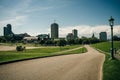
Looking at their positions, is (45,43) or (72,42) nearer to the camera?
(45,43)

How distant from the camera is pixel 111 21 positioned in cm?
2034

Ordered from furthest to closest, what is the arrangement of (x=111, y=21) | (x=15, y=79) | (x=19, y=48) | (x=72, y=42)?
(x=72, y=42) → (x=19, y=48) → (x=111, y=21) → (x=15, y=79)

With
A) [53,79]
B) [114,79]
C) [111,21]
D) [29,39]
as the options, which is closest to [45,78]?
[53,79]

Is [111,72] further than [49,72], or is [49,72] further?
[49,72]

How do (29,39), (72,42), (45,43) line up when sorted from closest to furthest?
(45,43) < (72,42) < (29,39)

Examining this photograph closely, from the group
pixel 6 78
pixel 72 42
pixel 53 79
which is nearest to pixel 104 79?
pixel 53 79

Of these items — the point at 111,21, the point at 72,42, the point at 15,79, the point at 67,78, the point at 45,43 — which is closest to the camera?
the point at 15,79

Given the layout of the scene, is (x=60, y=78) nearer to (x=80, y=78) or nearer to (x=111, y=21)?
(x=80, y=78)

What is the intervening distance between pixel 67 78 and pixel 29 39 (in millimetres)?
185893

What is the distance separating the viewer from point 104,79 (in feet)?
32.6

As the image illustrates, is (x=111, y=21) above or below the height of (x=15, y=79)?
above

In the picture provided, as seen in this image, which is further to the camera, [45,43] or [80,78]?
[45,43]

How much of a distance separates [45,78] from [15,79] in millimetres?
→ 2071

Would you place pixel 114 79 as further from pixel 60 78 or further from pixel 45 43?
pixel 45 43
